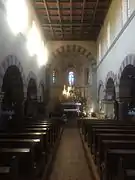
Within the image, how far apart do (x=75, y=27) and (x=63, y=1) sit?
16.1 feet

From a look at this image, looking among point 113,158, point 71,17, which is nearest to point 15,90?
point 71,17

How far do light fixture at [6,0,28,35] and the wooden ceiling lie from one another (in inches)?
89.0

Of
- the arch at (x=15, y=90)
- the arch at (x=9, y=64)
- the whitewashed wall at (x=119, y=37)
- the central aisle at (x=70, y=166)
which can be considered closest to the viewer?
the central aisle at (x=70, y=166)

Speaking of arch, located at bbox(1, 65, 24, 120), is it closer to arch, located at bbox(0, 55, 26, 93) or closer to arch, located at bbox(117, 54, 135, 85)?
arch, located at bbox(0, 55, 26, 93)

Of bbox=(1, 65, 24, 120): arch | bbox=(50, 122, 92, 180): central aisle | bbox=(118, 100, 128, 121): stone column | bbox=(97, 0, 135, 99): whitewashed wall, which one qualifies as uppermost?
bbox=(97, 0, 135, 99): whitewashed wall

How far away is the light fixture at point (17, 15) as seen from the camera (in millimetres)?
11148

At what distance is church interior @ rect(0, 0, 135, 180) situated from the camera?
16.1ft

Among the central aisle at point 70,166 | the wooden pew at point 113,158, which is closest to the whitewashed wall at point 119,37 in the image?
the central aisle at point 70,166

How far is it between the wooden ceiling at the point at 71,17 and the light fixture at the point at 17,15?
2.26 metres

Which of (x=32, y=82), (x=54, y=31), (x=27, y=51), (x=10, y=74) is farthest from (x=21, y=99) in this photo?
(x=54, y=31)

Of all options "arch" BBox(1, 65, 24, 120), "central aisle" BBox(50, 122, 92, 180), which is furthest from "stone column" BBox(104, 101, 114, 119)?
"central aisle" BBox(50, 122, 92, 180)

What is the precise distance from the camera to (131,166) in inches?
149

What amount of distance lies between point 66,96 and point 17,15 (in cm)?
1415

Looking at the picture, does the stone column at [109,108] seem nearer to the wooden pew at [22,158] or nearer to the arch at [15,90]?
the arch at [15,90]
